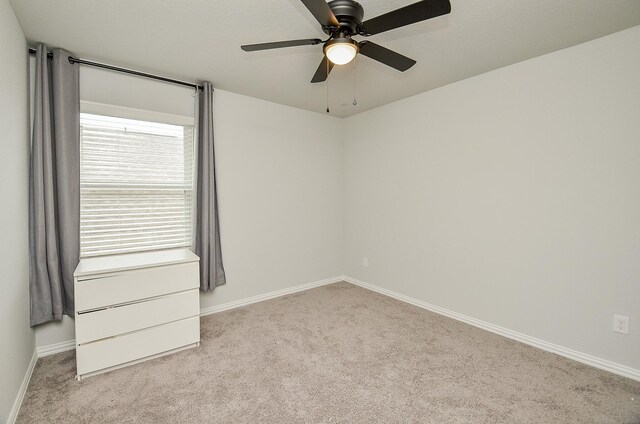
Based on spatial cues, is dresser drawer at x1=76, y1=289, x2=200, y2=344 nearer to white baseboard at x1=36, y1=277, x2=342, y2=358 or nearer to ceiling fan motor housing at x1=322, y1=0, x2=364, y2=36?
white baseboard at x1=36, y1=277, x2=342, y2=358

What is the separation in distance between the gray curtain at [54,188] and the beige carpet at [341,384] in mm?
532

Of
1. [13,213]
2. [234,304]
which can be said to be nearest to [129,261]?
[13,213]

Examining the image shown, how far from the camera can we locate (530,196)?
2578mm

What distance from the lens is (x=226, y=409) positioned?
6.00 ft

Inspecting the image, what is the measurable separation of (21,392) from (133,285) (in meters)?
0.82

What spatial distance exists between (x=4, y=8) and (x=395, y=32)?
7.66ft

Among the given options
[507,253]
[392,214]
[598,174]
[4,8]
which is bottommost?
[507,253]

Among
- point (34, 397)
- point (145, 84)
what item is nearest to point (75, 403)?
point (34, 397)

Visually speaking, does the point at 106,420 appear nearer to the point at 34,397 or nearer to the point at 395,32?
the point at 34,397

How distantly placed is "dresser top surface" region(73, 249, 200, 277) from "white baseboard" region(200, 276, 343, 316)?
820mm

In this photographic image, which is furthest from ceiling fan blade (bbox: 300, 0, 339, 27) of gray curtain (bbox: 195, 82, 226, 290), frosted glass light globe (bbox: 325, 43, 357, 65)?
gray curtain (bbox: 195, 82, 226, 290)

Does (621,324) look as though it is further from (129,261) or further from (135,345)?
(129,261)

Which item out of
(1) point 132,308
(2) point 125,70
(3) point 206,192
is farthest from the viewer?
(3) point 206,192

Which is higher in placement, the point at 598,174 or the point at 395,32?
the point at 395,32
